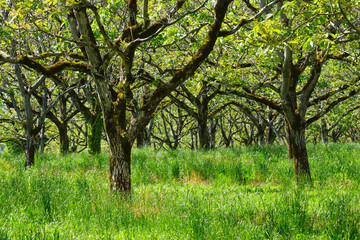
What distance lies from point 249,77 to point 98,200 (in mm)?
9675

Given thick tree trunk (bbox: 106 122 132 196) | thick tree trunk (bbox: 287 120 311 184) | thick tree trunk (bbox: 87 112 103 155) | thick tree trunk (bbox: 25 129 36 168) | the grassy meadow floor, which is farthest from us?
thick tree trunk (bbox: 87 112 103 155)

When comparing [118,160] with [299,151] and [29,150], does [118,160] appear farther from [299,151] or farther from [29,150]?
[29,150]

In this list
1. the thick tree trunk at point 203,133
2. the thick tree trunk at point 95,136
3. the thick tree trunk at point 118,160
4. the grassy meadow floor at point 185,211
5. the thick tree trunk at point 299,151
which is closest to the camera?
the grassy meadow floor at point 185,211

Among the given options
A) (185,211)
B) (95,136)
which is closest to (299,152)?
(185,211)

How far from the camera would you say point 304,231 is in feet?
12.4

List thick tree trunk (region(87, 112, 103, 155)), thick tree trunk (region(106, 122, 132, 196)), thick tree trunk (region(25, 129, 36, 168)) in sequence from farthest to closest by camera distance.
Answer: thick tree trunk (region(87, 112, 103, 155))
thick tree trunk (region(25, 129, 36, 168))
thick tree trunk (region(106, 122, 132, 196))

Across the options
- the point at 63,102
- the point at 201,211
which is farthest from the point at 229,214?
the point at 63,102

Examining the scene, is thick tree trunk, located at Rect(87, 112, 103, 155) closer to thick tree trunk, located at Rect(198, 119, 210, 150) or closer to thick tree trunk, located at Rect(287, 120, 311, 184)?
thick tree trunk, located at Rect(198, 119, 210, 150)

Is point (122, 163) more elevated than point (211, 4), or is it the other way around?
point (211, 4)

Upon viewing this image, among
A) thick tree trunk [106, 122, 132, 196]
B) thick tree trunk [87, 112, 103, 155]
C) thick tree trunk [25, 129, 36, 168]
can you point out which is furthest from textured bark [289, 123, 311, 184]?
thick tree trunk [87, 112, 103, 155]

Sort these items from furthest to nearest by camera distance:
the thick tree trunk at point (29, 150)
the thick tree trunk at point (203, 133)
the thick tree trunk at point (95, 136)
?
the thick tree trunk at point (203, 133), the thick tree trunk at point (95, 136), the thick tree trunk at point (29, 150)

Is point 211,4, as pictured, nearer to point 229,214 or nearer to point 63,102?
point 229,214

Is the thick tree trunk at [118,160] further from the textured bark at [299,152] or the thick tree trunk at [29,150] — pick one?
the thick tree trunk at [29,150]

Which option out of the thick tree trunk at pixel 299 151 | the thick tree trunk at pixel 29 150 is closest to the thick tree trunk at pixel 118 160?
the thick tree trunk at pixel 299 151
